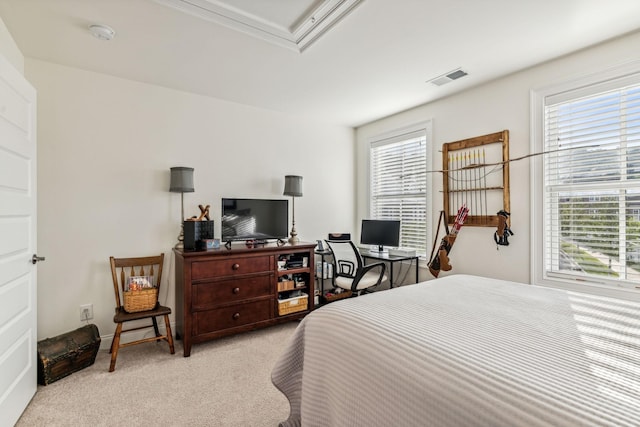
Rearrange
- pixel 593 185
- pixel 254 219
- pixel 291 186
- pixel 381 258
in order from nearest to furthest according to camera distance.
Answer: pixel 593 185
pixel 254 219
pixel 381 258
pixel 291 186

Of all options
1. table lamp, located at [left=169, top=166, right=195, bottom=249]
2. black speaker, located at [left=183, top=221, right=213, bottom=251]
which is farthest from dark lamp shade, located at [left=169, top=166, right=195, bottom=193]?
black speaker, located at [left=183, top=221, right=213, bottom=251]

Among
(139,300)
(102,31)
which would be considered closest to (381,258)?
(139,300)

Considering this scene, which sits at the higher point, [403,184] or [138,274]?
[403,184]

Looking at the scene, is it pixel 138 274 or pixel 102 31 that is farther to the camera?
pixel 138 274

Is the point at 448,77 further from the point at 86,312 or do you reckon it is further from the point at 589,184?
the point at 86,312

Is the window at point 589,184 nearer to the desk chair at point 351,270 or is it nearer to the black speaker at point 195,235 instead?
the desk chair at point 351,270

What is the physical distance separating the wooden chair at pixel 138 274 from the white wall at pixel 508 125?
2.80 meters

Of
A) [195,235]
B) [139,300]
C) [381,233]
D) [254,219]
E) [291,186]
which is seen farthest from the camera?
[381,233]

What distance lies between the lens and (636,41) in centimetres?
227

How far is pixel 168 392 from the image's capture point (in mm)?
2139

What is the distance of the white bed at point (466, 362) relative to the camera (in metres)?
0.81

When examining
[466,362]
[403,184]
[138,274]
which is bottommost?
[138,274]

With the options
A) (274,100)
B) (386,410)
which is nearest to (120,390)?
(386,410)

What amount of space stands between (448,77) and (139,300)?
3.40 meters
